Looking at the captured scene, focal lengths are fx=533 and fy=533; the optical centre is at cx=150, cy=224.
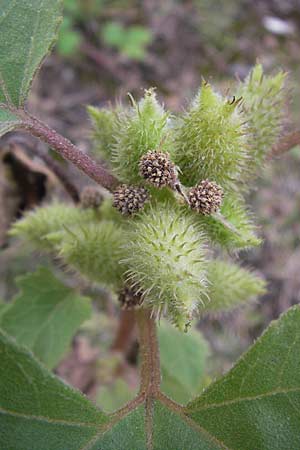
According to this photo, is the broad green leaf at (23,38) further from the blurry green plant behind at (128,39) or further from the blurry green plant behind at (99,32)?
the blurry green plant behind at (128,39)

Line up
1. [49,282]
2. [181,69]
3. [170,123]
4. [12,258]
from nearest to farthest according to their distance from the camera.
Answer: [170,123]
[49,282]
[12,258]
[181,69]

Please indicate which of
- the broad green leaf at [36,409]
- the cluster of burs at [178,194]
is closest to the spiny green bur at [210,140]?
the cluster of burs at [178,194]

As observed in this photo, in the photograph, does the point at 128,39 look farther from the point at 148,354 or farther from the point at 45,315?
the point at 148,354

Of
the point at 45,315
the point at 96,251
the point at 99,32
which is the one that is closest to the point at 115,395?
the point at 45,315

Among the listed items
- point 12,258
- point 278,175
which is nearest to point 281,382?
point 12,258

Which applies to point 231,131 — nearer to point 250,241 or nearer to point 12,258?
point 250,241

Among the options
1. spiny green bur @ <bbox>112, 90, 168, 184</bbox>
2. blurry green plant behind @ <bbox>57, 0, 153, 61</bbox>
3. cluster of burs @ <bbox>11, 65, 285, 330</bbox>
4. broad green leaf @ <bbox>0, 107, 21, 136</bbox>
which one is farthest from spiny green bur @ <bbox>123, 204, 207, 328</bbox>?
blurry green plant behind @ <bbox>57, 0, 153, 61</bbox>
